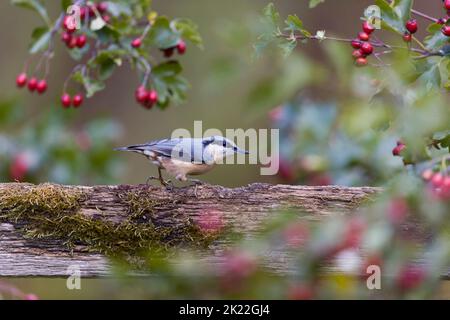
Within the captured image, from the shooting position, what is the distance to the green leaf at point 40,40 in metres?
3.03

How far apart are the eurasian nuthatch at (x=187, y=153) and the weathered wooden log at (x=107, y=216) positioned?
1.03 feet

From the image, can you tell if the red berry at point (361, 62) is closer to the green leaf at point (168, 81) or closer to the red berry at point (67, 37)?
the green leaf at point (168, 81)

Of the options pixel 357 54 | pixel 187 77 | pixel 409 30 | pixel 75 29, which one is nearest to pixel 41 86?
pixel 75 29

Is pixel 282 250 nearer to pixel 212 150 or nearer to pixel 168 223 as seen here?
pixel 168 223

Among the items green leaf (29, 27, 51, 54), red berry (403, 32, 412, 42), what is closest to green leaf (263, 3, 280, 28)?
red berry (403, 32, 412, 42)

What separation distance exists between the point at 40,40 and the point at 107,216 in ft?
3.36

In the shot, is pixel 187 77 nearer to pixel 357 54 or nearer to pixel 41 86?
pixel 41 86

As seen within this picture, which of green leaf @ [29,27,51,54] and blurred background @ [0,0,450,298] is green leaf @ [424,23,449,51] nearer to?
blurred background @ [0,0,450,298]

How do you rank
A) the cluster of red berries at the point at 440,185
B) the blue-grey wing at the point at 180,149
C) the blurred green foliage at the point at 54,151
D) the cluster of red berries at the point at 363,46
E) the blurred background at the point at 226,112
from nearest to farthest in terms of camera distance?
1. the cluster of red berries at the point at 440,185
2. the blurred background at the point at 226,112
3. the cluster of red berries at the point at 363,46
4. the blue-grey wing at the point at 180,149
5. the blurred green foliage at the point at 54,151

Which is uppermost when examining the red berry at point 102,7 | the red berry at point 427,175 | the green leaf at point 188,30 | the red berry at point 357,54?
the red berry at point 102,7

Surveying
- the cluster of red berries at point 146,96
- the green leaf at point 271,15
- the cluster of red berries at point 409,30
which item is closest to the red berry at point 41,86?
the cluster of red berries at point 146,96

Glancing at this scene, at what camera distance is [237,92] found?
6.35 meters

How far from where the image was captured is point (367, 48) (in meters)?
2.38

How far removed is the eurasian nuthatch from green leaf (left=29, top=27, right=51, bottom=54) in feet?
2.00
